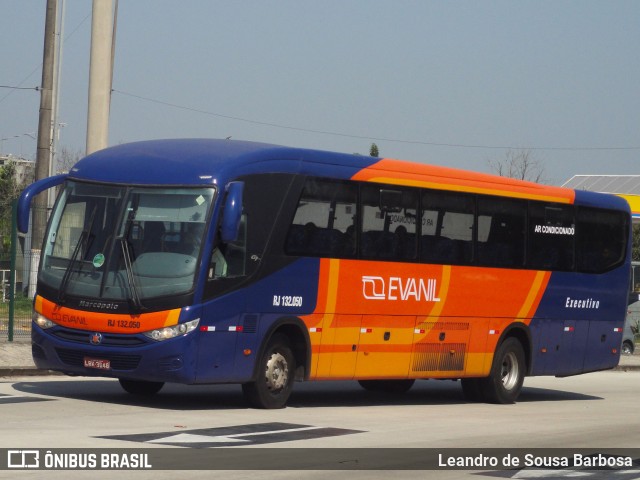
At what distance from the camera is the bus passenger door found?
1788 centimetres

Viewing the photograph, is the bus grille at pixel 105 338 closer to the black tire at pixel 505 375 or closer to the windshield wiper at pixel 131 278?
the windshield wiper at pixel 131 278

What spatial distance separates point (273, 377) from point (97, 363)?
90.5 inches

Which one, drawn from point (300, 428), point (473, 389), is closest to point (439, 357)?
point (473, 389)

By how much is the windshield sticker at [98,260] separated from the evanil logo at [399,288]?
153 inches

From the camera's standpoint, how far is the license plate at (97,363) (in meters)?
15.5

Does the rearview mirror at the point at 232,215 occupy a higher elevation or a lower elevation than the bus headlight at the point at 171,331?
higher

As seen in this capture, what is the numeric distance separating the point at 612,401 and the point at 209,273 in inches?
368

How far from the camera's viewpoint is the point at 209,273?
15.6 meters

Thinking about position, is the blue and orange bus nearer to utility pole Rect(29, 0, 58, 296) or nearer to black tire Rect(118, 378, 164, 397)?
black tire Rect(118, 378, 164, 397)

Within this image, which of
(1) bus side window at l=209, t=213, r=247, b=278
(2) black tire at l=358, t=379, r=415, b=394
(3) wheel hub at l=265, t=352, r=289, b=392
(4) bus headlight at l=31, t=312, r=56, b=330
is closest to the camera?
(1) bus side window at l=209, t=213, r=247, b=278

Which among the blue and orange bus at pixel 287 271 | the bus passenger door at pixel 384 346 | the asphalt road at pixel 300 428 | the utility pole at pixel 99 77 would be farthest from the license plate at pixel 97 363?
the utility pole at pixel 99 77

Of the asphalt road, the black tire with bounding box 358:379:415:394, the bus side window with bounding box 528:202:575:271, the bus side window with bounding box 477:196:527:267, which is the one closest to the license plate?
the asphalt road

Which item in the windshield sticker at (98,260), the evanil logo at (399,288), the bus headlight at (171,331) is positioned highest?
the windshield sticker at (98,260)

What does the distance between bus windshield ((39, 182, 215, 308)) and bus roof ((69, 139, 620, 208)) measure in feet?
0.60
